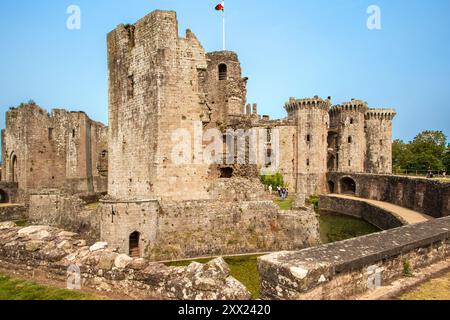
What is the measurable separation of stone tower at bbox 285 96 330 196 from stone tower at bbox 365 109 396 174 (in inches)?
368

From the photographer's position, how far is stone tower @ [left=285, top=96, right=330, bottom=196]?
146ft

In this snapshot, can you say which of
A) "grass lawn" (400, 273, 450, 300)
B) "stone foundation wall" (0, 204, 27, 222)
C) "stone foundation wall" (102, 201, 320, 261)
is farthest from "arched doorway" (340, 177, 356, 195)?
"grass lawn" (400, 273, 450, 300)

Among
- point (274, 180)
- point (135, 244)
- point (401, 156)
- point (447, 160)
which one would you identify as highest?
point (401, 156)

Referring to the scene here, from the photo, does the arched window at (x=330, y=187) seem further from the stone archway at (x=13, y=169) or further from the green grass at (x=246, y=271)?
the stone archway at (x=13, y=169)

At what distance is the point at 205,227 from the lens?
14.5 meters

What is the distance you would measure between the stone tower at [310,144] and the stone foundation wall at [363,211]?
18.3ft

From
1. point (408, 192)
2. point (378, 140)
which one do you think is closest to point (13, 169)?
point (408, 192)

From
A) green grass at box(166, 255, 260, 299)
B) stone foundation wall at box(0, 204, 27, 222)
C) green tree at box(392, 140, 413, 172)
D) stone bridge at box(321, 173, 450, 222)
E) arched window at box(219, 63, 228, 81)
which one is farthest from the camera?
green tree at box(392, 140, 413, 172)

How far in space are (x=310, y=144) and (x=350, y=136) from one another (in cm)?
773

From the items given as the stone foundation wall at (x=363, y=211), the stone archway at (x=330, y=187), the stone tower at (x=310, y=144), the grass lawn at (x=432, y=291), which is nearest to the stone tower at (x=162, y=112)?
the grass lawn at (x=432, y=291)

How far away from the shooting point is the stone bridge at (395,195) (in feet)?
66.3

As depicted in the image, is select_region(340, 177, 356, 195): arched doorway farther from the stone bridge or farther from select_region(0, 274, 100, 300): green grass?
select_region(0, 274, 100, 300): green grass

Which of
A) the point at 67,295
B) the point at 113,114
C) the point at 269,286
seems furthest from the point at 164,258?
the point at 269,286

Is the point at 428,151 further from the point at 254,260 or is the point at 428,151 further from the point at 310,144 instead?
the point at 254,260
